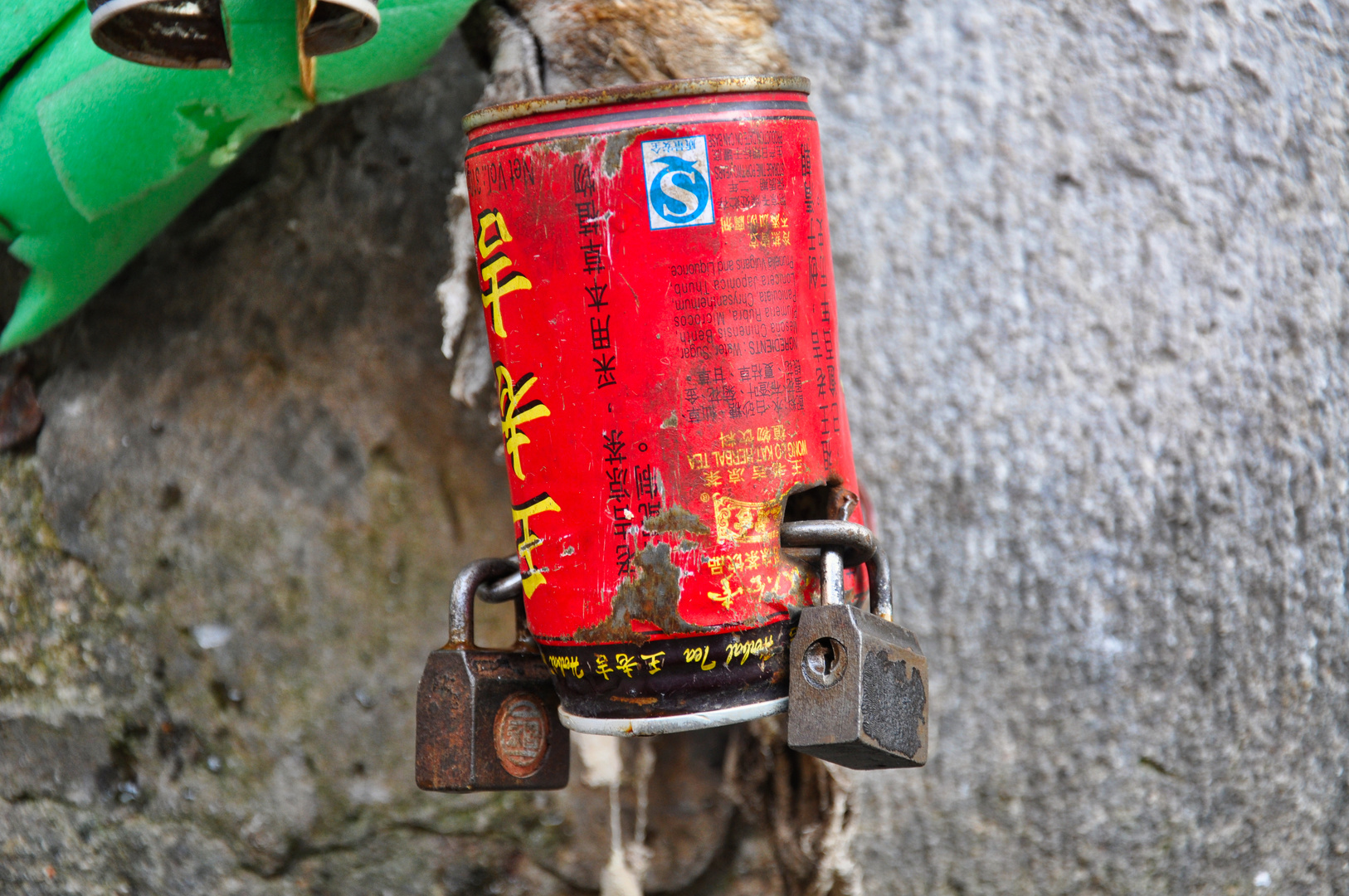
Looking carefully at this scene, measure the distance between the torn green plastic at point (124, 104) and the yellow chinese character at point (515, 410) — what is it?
353mm

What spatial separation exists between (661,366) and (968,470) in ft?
1.34

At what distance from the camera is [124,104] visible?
86 centimetres

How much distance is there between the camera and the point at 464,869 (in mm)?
1128

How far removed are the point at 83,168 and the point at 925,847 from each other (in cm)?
103

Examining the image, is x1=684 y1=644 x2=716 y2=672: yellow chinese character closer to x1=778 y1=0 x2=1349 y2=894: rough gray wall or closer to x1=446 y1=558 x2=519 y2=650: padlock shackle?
x1=446 y1=558 x2=519 y2=650: padlock shackle

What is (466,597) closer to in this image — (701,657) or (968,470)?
(701,657)

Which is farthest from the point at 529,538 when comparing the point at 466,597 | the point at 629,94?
the point at 629,94

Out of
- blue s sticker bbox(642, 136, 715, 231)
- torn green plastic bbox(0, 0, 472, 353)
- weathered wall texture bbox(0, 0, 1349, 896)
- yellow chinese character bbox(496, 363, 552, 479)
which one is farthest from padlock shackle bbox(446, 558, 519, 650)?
torn green plastic bbox(0, 0, 472, 353)

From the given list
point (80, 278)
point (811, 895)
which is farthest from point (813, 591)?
point (80, 278)

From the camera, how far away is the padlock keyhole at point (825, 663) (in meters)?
0.74

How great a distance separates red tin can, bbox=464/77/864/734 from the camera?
730 mm

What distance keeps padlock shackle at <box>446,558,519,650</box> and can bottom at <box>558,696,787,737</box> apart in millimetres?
136

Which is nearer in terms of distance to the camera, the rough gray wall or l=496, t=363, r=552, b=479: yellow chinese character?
l=496, t=363, r=552, b=479: yellow chinese character

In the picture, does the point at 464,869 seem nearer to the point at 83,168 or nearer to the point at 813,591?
the point at 813,591
